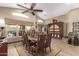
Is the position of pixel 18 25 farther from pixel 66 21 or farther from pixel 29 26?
pixel 66 21

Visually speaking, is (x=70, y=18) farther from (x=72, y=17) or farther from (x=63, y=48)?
(x=63, y=48)

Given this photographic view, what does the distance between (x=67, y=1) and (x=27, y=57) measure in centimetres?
139

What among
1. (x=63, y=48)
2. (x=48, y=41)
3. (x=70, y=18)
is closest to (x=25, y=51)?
(x=48, y=41)

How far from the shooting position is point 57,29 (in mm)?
2258

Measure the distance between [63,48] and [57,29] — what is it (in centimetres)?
41

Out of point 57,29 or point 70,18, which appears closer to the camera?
point 70,18

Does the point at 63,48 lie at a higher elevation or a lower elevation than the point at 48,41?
lower

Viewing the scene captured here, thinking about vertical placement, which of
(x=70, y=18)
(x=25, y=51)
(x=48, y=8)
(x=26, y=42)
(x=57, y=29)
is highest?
(x=48, y=8)

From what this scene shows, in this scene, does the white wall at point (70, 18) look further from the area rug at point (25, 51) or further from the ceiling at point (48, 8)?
the area rug at point (25, 51)

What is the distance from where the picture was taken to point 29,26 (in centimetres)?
215

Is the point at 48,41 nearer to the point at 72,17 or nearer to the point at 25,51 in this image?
the point at 25,51

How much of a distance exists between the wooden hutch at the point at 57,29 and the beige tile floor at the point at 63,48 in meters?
0.10

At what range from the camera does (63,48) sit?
2.12 metres

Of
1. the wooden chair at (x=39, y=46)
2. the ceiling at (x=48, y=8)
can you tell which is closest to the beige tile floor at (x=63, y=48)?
the wooden chair at (x=39, y=46)
